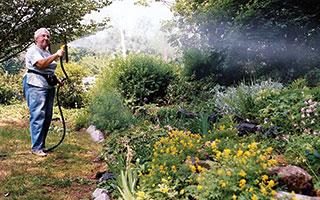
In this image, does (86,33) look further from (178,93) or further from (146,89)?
(178,93)

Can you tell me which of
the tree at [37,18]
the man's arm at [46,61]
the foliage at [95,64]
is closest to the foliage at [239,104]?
the man's arm at [46,61]

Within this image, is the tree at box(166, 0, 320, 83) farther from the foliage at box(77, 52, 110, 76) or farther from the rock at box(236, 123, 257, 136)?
the foliage at box(77, 52, 110, 76)

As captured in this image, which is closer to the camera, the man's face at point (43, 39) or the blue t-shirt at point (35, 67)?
the blue t-shirt at point (35, 67)

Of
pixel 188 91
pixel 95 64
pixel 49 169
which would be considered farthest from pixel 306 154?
pixel 95 64

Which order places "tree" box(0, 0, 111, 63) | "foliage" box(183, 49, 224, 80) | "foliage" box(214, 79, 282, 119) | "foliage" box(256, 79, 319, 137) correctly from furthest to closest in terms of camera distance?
"foliage" box(183, 49, 224, 80) < "tree" box(0, 0, 111, 63) < "foliage" box(214, 79, 282, 119) < "foliage" box(256, 79, 319, 137)

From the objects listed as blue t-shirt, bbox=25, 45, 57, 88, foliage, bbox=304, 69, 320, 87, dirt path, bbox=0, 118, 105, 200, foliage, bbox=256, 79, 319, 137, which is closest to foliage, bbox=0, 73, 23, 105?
dirt path, bbox=0, 118, 105, 200

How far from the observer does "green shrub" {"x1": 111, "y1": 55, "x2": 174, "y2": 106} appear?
6.51 m

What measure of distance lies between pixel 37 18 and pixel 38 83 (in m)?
2.83

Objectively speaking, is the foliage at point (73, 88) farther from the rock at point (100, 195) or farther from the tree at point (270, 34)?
the rock at point (100, 195)

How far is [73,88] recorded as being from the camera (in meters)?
8.43

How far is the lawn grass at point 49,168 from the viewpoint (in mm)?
2609

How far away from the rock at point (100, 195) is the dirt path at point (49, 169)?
110 mm

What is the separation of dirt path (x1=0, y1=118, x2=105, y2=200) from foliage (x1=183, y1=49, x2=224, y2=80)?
415 centimetres

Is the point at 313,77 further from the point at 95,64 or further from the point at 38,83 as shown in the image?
the point at 95,64
